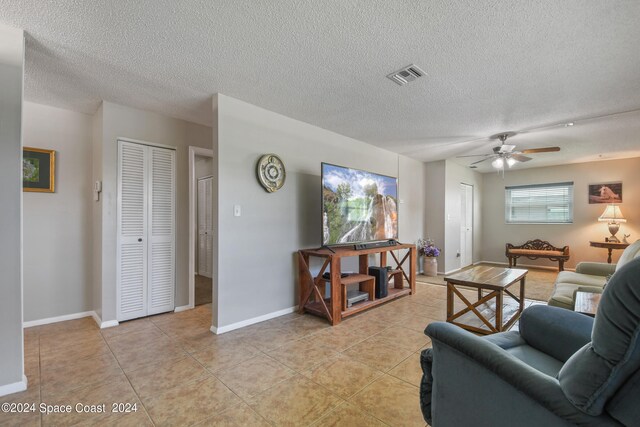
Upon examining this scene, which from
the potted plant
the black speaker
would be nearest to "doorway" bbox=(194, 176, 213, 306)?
the black speaker

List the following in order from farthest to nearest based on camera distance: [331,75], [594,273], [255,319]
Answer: [594,273] < [255,319] < [331,75]

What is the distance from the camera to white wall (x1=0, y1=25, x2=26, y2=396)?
190 centimetres

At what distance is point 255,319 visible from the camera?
3215 millimetres

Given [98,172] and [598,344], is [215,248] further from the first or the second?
[598,344]

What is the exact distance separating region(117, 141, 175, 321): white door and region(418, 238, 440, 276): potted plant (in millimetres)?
4508

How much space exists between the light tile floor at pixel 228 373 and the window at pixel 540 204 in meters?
5.45

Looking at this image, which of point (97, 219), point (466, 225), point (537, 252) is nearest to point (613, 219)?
point (537, 252)

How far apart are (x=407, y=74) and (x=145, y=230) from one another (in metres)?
3.19

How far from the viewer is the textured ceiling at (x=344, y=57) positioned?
1.75 metres

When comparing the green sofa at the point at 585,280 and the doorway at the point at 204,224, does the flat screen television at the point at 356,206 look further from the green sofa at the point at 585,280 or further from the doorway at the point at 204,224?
the doorway at the point at 204,224

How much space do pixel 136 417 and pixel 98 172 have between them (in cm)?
263

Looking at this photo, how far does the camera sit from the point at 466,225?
22.8 ft

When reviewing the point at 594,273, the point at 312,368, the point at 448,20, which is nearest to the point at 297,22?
the point at 448,20

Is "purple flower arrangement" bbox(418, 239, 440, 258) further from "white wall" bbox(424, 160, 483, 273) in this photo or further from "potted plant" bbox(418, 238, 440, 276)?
"white wall" bbox(424, 160, 483, 273)
